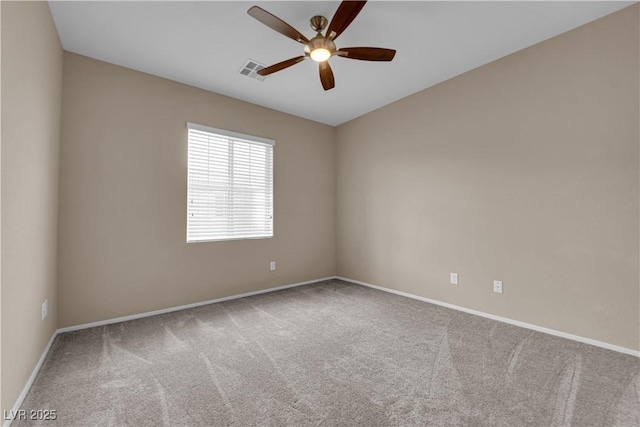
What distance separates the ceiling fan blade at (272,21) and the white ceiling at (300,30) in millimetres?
273

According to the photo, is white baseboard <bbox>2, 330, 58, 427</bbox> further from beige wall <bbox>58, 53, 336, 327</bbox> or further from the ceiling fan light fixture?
the ceiling fan light fixture

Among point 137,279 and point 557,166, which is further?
point 137,279

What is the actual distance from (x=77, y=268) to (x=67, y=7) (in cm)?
221

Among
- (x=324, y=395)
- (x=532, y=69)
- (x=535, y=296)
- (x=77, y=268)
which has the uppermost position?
(x=532, y=69)

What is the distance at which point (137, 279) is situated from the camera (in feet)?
9.93

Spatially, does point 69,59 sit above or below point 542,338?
above

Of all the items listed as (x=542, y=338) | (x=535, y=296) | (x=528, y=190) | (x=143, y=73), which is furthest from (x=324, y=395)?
(x=143, y=73)

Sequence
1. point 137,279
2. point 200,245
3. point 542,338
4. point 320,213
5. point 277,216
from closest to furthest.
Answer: point 542,338, point 137,279, point 200,245, point 277,216, point 320,213

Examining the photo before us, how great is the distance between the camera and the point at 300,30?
2.49 m

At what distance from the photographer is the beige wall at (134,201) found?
2.71m

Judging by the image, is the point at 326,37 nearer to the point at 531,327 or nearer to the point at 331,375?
the point at 331,375

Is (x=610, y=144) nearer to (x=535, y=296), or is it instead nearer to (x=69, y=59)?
(x=535, y=296)

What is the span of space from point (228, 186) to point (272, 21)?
2.22 m

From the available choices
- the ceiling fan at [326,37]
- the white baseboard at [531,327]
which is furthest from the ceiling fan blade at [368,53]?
the white baseboard at [531,327]
